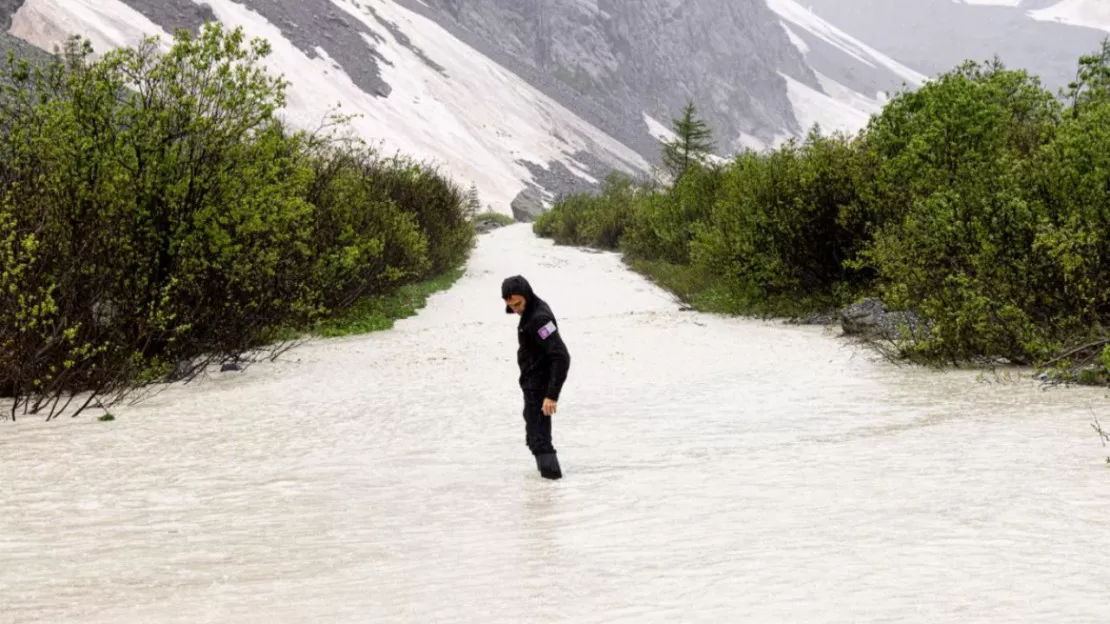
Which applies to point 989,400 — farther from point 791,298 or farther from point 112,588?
point 791,298

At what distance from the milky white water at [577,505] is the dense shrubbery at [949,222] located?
1.26m

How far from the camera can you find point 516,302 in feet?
23.4

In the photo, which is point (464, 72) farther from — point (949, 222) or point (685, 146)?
point (949, 222)

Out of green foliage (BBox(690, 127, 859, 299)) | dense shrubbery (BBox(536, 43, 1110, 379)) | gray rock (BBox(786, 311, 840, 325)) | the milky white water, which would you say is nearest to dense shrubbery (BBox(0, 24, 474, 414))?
the milky white water

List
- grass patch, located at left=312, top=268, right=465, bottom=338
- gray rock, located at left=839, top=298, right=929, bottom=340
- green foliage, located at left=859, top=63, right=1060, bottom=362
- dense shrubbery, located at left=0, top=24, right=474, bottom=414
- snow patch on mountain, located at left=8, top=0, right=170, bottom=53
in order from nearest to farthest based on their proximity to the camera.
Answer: dense shrubbery, located at left=0, top=24, right=474, bottom=414 → green foliage, located at left=859, top=63, right=1060, bottom=362 → gray rock, located at left=839, top=298, right=929, bottom=340 → grass patch, located at left=312, top=268, right=465, bottom=338 → snow patch on mountain, located at left=8, top=0, right=170, bottom=53

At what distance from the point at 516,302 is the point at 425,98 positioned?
119840 mm

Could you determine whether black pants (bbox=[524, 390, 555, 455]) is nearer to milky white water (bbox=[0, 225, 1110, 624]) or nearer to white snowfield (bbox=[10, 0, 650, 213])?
milky white water (bbox=[0, 225, 1110, 624])

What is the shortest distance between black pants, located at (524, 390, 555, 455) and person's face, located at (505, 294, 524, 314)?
0.67m

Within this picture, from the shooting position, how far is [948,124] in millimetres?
17125

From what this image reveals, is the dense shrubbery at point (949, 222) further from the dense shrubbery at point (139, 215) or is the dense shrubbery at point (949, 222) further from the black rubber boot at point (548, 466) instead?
the dense shrubbery at point (139, 215)

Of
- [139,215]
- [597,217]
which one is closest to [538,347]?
[139,215]

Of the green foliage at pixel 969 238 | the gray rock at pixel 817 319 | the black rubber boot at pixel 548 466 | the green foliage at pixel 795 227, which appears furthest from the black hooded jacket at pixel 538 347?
the green foliage at pixel 795 227

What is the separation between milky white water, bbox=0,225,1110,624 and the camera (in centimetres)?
455

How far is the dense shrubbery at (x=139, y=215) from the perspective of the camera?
34.8 feet
